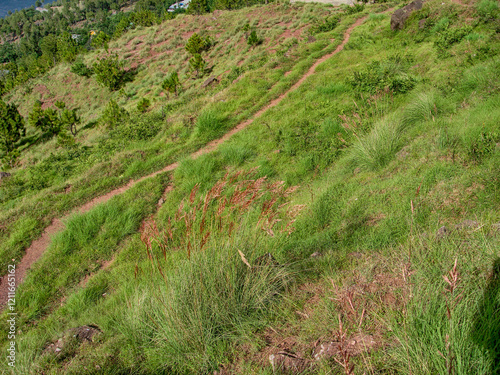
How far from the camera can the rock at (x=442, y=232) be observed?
3176 millimetres

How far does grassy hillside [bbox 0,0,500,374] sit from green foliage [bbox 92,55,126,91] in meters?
15.7

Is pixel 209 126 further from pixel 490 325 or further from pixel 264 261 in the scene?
pixel 490 325

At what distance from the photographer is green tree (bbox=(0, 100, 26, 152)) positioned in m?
20.4

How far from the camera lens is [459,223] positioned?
11.8 feet

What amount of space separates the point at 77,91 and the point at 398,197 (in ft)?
95.3

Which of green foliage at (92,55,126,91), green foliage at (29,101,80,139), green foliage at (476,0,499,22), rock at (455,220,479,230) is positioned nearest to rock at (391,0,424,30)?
green foliage at (476,0,499,22)

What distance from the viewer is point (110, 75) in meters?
24.9

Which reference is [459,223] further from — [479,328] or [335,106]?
[335,106]

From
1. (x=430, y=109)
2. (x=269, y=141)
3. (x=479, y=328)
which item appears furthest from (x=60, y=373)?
(x=430, y=109)

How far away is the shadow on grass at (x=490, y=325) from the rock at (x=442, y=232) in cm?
85

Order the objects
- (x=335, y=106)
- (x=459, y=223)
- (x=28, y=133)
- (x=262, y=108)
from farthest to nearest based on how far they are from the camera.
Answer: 1. (x=28, y=133)
2. (x=262, y=108)
3. (x=335, y=106)
4. (x=459, y=223)

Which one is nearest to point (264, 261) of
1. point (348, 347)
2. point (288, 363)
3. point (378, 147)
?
point (288, 363)

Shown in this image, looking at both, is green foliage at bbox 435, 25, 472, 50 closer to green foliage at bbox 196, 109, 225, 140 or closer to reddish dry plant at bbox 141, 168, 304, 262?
green foliage at bbox 196, 109, 225, 140

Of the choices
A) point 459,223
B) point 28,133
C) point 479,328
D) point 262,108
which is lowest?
point 459,223
